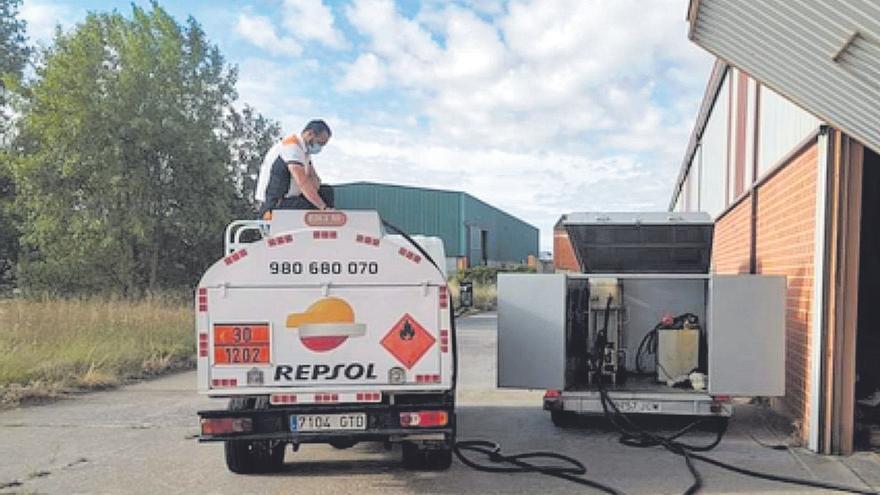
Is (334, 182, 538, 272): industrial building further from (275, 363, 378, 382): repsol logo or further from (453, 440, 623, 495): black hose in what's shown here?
(275, 363, 378, 382): repsol logo

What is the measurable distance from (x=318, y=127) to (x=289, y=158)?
483 mm

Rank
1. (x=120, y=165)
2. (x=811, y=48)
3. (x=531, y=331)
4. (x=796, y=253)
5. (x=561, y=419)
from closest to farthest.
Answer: (x=811, y=48) < (x=531, y=331) < (x=796, y=253) < (x=561, y=419) < (x=120, y=165)

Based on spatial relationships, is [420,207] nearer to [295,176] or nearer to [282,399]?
[295,176]

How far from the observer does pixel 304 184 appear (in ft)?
21.4

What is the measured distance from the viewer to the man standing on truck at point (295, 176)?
6.57m

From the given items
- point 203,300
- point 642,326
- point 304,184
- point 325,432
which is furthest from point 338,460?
point 642,326

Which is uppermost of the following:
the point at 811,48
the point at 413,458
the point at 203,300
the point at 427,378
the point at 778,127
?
the point at 811,48

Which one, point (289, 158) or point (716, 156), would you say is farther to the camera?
point (716, 156)

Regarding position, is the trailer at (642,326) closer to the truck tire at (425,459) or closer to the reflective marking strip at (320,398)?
the truck tire at (425,459)

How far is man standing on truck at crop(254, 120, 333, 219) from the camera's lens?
21.6 ft

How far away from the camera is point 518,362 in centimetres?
764

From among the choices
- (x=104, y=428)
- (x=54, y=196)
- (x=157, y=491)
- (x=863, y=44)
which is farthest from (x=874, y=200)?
(x=54, y=196)

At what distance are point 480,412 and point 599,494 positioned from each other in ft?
11.6

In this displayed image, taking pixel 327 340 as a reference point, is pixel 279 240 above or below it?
above
